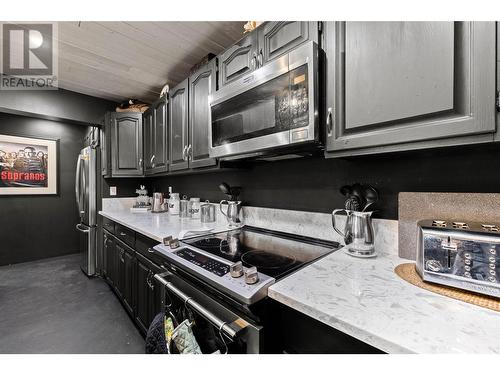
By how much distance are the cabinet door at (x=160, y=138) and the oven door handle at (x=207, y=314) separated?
1.32 meters

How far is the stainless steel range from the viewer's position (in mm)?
688

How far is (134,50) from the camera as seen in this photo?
175 centimetres

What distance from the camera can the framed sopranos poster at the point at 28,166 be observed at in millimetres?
3082

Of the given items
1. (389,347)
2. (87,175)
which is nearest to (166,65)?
(87,175)

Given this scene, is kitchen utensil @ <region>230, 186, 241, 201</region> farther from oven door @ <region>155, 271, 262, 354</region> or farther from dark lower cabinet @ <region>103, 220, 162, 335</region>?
oven door @ <region>155, 271, 262, 354</region>

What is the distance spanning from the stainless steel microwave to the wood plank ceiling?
0.64 meters

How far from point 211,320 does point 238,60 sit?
52.5 inches

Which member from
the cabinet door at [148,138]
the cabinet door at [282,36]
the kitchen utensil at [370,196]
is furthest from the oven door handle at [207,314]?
the cabinet door at [148,138]

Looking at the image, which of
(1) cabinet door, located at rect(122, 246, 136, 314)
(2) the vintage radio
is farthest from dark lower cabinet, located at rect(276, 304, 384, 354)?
(1) cabinet door, located at rect(122, 246, 136, 314)

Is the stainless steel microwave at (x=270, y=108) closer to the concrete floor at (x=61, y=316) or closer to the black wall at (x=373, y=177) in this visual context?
the black wall at (x=373, y=177)

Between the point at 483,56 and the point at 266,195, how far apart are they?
1196 mm

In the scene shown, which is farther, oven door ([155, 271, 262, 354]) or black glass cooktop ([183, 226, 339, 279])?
black glass cooktop ([183, 226, 339, 279])

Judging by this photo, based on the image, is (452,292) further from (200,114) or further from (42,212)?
(42,212)
